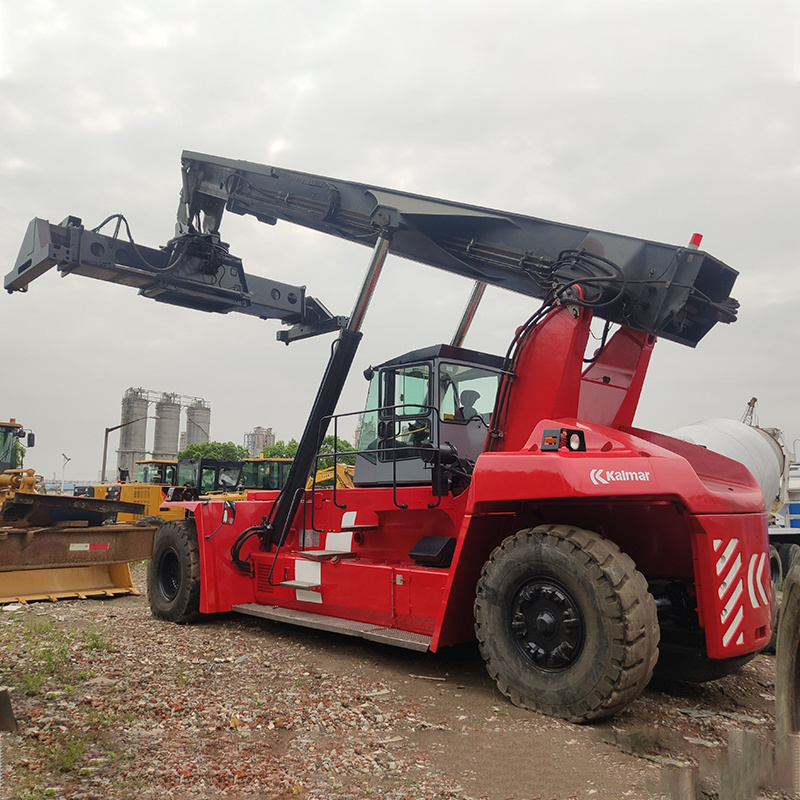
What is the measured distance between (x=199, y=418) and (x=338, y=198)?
316ft

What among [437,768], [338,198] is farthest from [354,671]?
[338,198]

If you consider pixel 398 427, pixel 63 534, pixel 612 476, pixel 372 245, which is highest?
pixel 372 245

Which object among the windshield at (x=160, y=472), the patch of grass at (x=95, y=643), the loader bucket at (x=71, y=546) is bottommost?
the patch of grass at (x=95, y=643)

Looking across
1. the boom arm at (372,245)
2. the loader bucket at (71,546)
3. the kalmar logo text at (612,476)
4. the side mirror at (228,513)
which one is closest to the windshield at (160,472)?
the side mirror at (228,513)

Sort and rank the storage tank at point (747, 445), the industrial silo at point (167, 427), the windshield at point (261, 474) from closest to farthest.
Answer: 1. the storage tank at point (747, 445)
2. the windshield at point (261, 474)
3. the industrial silo at point (167, 427)

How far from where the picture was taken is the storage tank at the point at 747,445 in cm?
1225

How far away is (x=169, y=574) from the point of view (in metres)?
8.70

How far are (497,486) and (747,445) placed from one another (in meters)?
9.17

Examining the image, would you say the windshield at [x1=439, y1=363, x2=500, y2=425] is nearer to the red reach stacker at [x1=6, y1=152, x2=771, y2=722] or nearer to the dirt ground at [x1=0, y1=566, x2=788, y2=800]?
the red reach stacker at [x1=6, y1=152, x2=771, y2=722]

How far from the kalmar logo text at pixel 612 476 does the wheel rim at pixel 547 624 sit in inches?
30.7

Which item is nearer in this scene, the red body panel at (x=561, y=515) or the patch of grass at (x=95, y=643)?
the red body panel at (x=561, y=515)

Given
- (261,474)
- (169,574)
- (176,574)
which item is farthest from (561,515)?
(261,474)

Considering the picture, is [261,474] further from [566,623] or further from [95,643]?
[566,623]

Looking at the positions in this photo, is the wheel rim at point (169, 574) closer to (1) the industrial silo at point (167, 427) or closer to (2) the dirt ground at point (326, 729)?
(2) the dirt ground at point (326, 729)
